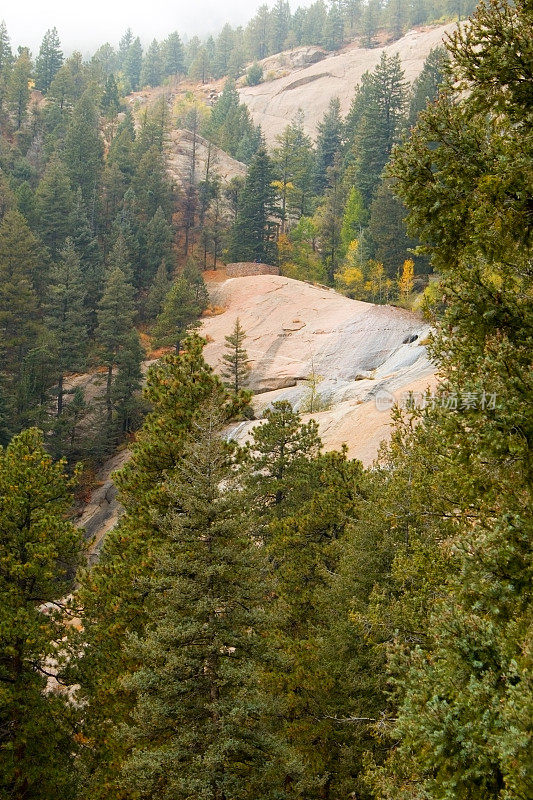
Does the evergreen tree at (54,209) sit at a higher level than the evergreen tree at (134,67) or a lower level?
Answer: lower

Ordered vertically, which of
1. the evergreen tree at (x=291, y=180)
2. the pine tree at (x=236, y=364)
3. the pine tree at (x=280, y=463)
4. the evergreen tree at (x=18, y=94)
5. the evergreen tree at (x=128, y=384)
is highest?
the evergreen tree at (x=18, y=94)

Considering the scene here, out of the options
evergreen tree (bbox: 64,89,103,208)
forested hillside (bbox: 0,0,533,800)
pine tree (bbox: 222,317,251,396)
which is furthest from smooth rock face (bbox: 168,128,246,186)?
forested hillside (bbox: 0,0,533,800)

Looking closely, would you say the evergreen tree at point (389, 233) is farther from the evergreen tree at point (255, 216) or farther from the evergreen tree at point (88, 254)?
the evergreen tree at point (88, 254)

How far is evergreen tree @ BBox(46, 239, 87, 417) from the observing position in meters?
42.0

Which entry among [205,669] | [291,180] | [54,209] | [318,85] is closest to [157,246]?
[54,209]

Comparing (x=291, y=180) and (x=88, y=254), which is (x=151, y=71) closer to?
(x=291, y=180)

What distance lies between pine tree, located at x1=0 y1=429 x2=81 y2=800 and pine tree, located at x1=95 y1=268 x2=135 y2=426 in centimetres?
2739

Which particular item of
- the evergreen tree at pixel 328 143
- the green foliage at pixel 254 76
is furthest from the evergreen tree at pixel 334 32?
the evergreen tree at pixel 328 143

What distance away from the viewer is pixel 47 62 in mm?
88438

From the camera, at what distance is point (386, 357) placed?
4025cm

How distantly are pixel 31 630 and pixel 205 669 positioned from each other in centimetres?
387

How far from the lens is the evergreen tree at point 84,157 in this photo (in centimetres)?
5938

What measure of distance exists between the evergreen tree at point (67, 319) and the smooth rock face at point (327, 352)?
28.3 feet

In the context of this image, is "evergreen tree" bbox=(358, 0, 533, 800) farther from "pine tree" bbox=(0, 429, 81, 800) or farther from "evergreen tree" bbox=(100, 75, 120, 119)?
"evergreen tree" bbox=(100, 75, 120, 119)
